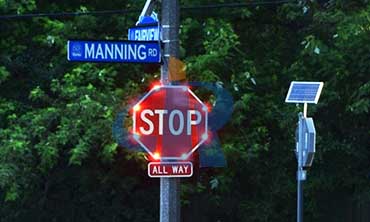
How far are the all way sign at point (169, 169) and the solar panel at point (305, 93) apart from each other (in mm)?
3419

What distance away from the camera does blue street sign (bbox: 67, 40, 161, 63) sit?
7477mm

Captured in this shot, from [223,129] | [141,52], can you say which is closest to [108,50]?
[141,52]

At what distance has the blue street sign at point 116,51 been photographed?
24.5 feet

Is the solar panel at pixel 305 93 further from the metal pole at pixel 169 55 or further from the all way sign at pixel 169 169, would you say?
the all way sign at pixel 169 169

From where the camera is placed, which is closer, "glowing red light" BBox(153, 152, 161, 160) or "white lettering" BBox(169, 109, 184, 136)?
"glowing red light" BBox(153, 152, 161, 160)

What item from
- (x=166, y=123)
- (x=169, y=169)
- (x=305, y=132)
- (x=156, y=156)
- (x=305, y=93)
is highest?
(x=305, y=93)

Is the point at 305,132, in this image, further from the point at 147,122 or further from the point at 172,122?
the point at 147,122

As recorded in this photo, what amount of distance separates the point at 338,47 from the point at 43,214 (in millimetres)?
6116

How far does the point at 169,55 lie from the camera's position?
7609mm

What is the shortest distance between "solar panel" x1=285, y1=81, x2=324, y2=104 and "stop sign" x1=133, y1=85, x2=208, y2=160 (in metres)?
3.16

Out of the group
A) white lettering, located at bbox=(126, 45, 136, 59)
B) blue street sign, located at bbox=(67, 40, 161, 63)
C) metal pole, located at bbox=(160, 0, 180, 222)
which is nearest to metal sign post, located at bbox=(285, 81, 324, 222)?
metal pole, located at bbox=(160, 0, 180, 222)

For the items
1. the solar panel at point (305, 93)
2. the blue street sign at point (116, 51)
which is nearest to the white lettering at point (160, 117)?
the blue street sign at point (116, 51)

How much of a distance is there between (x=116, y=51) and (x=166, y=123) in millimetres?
902

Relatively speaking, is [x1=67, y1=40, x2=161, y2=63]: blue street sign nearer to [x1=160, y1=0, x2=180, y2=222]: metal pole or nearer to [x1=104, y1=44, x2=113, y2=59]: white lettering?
[x1=104, y1=44, x2=113, y2=59]: white lettering
